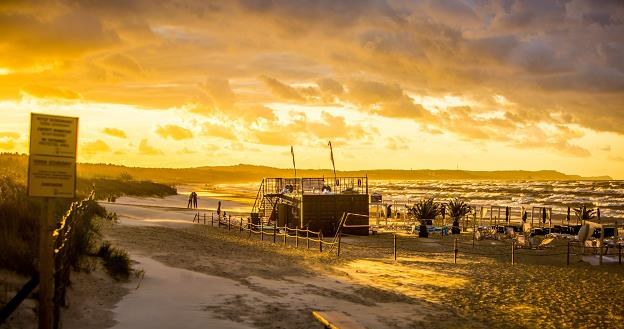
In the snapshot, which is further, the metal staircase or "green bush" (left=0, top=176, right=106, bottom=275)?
the metal staircase

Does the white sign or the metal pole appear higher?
the white sign

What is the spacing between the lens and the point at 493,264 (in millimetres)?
22328

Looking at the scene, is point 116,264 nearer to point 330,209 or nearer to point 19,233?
point 19,233

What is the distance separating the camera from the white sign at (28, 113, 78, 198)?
6.92 meters

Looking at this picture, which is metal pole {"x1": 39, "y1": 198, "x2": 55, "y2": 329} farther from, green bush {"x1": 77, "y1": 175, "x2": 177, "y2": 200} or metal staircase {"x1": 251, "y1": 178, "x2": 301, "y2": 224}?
green bush {"x1": 77, "y1": 175, "x2": 177, "y2": 200}

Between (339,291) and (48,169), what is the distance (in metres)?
9.37

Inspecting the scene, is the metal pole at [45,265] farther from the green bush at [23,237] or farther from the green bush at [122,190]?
the green bush at [122,190]

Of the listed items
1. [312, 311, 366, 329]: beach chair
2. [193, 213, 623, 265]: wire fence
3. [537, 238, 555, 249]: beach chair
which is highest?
[312, 311, 366, 329]: beach chair

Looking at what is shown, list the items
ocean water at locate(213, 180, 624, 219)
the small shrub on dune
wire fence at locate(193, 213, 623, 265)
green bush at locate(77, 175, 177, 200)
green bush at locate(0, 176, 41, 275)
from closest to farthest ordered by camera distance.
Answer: green bush at locate(0, 176, 41, 275)
the small shrub on dune
wire fence at locate(193, 213, 623, 265)
green bush at locate(77, 175, 177, 200)
ocean water at locate(213, 180, 624, 219)

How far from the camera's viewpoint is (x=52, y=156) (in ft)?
23.1

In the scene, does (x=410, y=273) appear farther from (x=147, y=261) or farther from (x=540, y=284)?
(x=147, y=261)

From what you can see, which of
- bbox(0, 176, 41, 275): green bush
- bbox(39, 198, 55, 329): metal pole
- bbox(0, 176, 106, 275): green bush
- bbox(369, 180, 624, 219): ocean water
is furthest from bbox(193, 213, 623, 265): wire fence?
bbox(369, 180, 624, 219): ocean water

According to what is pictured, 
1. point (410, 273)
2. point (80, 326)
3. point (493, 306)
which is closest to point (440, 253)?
point (410, 273)

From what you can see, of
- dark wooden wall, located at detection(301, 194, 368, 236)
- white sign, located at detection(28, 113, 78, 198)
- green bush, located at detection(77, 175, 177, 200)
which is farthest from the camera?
green bush, located at detection(77, 175, 177, 200)
